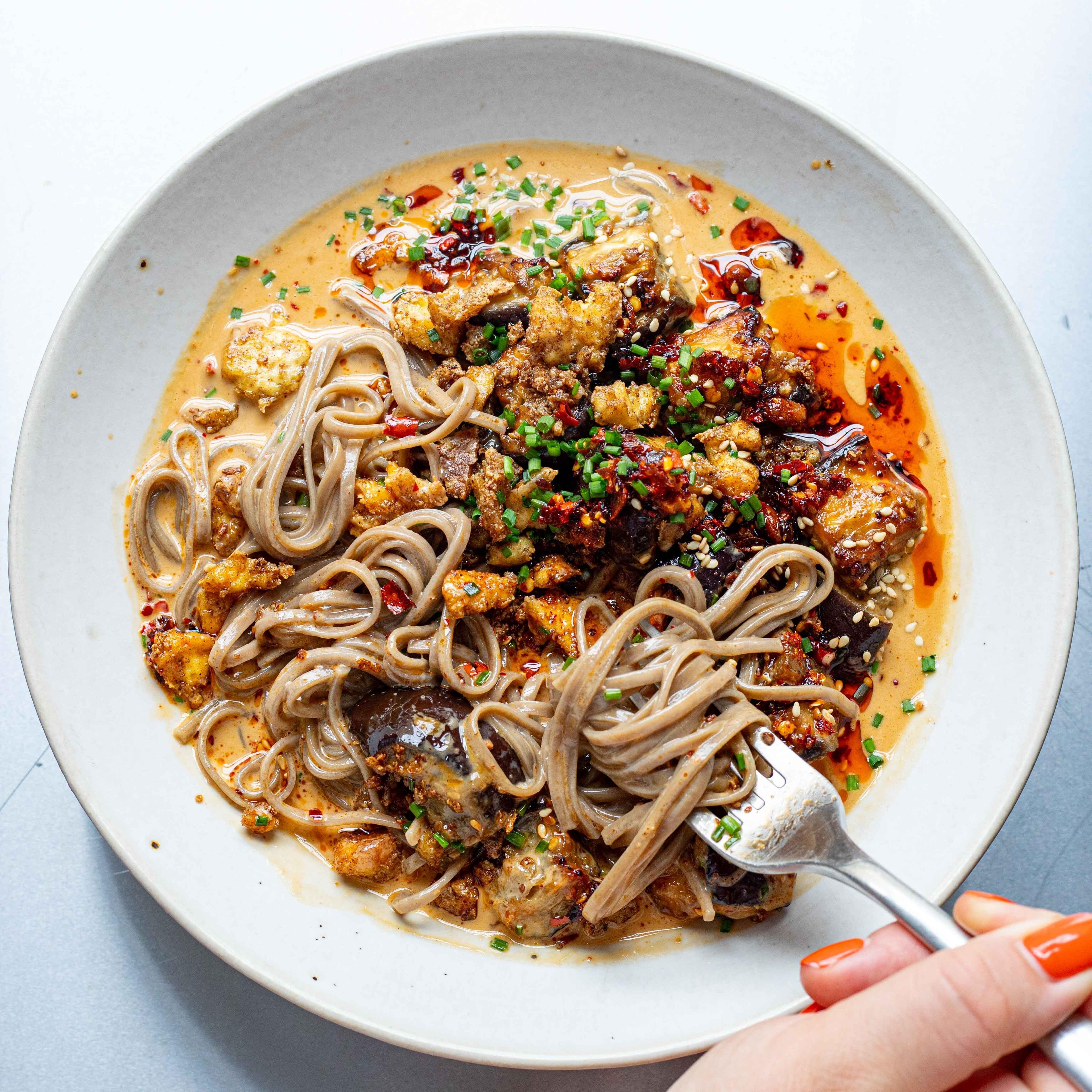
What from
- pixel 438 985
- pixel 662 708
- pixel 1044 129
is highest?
pixel 1044 129

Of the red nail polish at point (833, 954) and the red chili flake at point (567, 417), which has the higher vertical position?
the red chili flake at point (567, 417)

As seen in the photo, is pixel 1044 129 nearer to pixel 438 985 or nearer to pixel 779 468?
pixel 779 468

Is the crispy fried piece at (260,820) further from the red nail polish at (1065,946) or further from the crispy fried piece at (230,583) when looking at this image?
the red nail polish at (1065,946)

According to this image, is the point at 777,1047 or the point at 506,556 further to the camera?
the point at 506,556

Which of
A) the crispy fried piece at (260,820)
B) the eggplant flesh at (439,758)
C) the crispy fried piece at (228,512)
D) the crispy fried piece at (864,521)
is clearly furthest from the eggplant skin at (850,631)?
the crispy fried piece at (228,512)

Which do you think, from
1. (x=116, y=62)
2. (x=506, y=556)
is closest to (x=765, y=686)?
(x=506, y=556)

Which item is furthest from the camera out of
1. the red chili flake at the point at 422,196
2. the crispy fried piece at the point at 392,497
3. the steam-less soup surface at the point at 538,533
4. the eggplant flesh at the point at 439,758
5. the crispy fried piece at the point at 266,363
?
the red chili flake at the point at 422,196

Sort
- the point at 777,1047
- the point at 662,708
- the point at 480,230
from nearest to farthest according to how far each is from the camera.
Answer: the point at 777,1047 < the point at 662,708 < the point at 480,230
